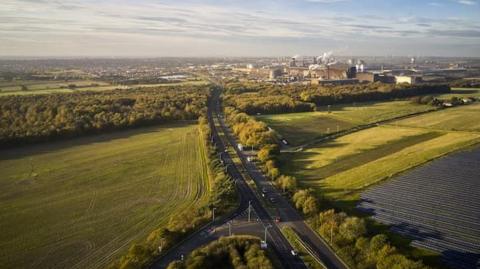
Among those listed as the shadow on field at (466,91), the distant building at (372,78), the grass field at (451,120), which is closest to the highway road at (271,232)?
the grass field at (451,120)

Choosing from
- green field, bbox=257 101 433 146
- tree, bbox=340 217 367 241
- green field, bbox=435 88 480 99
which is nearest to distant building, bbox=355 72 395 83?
green field, bbox=435 88 480 99

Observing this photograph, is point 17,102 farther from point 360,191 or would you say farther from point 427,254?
point 427,254

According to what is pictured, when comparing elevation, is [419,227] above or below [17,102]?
below

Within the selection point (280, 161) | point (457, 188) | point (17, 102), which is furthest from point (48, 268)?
point (17, 102)

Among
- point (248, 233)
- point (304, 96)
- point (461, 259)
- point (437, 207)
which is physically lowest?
point (461, 259)

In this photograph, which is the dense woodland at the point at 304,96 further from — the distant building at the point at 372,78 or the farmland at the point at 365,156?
the distant building at the point at 372,78

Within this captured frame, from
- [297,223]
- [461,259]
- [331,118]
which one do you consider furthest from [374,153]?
[331,118]

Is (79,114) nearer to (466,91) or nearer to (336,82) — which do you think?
(336,82)
